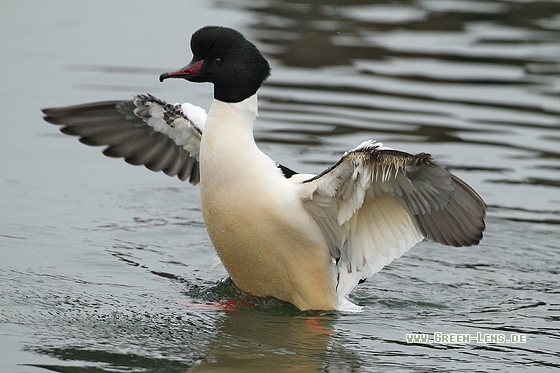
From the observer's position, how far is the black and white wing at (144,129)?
28.0 feet

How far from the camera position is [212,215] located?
25.2 ft

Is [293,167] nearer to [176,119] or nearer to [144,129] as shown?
[144,129]

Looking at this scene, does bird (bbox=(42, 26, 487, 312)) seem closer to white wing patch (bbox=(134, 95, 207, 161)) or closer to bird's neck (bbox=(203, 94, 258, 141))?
bird's neck (bbox=(203, 94, 258, 141))

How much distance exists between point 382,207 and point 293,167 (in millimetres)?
3527

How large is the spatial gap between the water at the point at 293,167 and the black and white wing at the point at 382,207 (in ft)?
1.66

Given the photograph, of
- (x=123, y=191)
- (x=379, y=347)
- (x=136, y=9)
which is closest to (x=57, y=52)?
(x=136, y=9)

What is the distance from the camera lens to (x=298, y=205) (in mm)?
7672

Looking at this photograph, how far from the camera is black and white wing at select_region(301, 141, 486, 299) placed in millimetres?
7113

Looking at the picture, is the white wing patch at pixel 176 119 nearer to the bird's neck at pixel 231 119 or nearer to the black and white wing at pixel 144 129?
the black and white wing at pixel 144 129

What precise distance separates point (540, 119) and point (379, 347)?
641 centimetres

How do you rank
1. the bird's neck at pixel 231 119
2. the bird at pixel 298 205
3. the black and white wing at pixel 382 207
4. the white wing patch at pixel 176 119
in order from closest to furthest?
the black and white wing at pixel 382 207
the bird at pixel 298 205
the bird's neck at pixel 231 119
the white wing patch at pixel 176 119

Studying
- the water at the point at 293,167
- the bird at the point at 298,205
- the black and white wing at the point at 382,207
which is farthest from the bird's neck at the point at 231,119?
the water at the point at 293,167

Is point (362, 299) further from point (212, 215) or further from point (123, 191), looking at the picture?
point (123, 191)

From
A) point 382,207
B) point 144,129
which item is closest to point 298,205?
point 382,207
